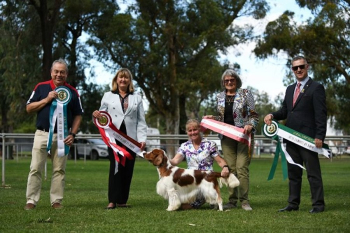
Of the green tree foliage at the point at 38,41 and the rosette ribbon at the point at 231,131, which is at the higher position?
the green tree foliage at the point at 38,41

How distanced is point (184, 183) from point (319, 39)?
2539cm

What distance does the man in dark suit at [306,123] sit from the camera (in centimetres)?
859

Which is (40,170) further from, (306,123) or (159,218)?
(306,123)

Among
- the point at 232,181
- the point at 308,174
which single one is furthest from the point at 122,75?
the point at 308,174

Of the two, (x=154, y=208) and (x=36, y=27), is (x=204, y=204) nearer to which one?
(x=154, y=208)

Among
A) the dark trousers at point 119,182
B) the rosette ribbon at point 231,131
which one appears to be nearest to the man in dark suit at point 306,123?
the rosette ribbon at point 231,131

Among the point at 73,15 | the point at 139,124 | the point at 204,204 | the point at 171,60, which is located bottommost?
the point at 204,204

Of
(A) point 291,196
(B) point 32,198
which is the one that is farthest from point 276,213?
(B) point 32,198

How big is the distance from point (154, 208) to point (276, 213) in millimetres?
1814

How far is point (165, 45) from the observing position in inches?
1538

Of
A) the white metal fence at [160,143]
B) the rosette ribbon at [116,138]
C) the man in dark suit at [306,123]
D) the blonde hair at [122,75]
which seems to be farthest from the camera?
the white metal fence at [160,143]

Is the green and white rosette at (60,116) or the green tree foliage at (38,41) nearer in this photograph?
the green and white rosette at (60,116)

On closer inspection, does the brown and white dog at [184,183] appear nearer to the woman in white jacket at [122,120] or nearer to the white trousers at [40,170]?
the woman in white jacket at [122,120]

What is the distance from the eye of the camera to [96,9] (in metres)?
38.4
